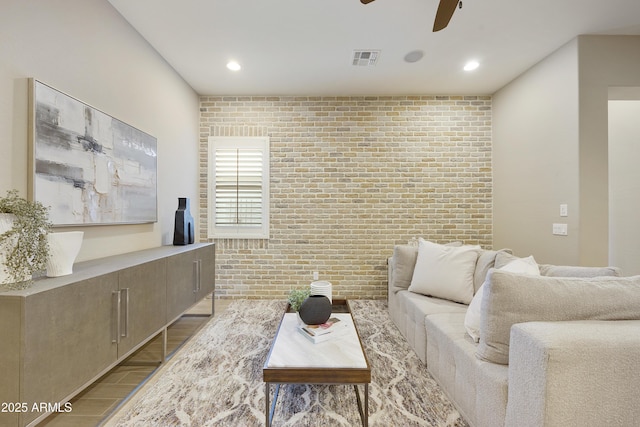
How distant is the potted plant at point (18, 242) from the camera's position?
4.06 ft

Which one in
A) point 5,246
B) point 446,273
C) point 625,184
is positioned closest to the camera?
point 5,246

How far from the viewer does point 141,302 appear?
1.91 meters

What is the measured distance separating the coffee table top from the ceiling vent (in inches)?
106

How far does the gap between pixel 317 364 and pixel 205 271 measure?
1958 millimetres

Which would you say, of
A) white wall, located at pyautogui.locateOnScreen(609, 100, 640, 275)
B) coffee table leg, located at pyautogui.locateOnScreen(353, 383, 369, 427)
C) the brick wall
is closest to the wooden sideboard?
coffee table leg, located at pyautogui.locateOnScreen(353, 383, 369, 427)

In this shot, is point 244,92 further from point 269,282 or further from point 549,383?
point 549,383

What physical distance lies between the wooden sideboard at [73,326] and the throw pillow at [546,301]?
2.04 metres

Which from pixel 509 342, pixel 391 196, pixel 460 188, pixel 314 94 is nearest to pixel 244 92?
pixel 314 94

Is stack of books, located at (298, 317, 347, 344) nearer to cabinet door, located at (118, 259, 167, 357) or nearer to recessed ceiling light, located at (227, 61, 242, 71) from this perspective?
cabinet door, located at (118, 259, 167, 357)

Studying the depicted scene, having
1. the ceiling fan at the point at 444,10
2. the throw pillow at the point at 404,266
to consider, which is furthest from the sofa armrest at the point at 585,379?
the ceiling fan at the point at 444,10

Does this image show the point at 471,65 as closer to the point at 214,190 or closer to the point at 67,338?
the point at 214,190

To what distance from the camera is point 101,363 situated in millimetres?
1542

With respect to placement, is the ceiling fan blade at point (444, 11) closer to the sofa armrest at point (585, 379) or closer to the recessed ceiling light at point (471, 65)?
the recessed ceiling light at point (471, 65)

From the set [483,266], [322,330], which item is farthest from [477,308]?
[322,330]
